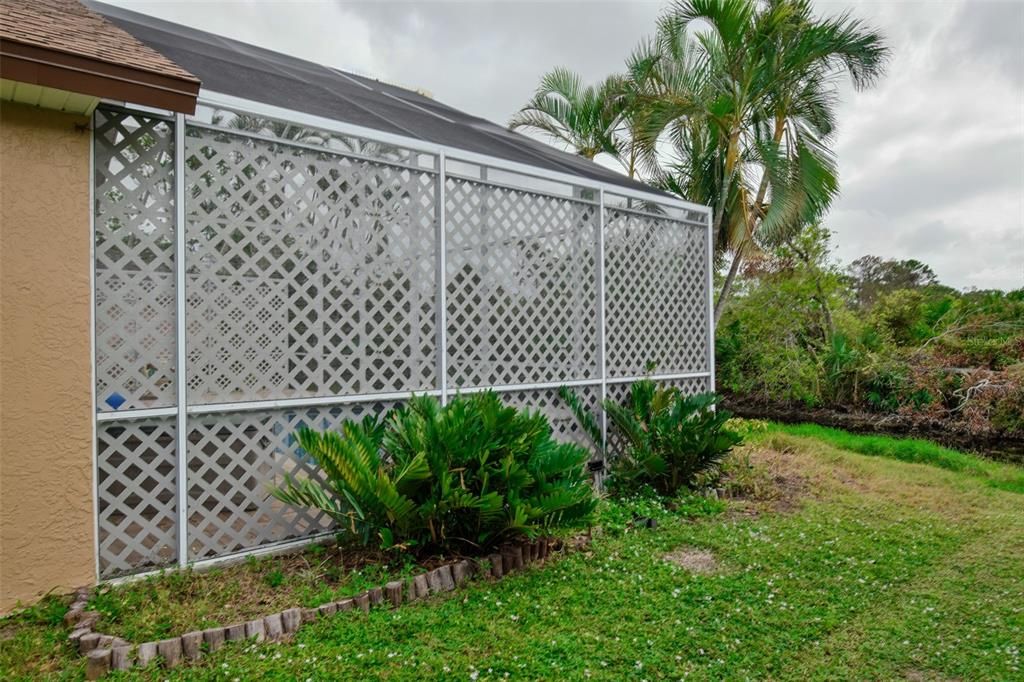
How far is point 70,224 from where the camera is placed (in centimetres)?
306

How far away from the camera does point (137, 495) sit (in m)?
3.38

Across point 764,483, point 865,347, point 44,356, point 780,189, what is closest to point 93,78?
point 44,356

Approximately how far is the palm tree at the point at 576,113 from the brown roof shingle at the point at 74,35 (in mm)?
9317

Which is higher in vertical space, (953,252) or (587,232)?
(953,252)

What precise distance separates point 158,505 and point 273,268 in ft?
4.83

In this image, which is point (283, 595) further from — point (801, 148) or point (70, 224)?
point (801, 148)

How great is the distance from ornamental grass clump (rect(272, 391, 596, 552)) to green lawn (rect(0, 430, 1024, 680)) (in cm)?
38

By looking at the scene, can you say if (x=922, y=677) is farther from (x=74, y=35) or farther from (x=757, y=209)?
(x=757, y=209)

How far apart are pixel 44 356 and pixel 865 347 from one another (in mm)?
11187

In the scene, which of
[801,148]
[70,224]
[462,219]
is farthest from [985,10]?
[70,224]

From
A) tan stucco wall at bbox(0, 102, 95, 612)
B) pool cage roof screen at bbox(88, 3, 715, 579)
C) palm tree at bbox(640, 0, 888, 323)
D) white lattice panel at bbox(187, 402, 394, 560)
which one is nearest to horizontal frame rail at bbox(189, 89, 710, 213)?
pool cage roof screen at bbox(88, 3, 715, 579)

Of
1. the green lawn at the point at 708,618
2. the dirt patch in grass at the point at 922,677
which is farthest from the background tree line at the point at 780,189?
the dirt patch in grass at the point at 922,677

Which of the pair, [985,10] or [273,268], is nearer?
[273,268]

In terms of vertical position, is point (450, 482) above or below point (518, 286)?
below
